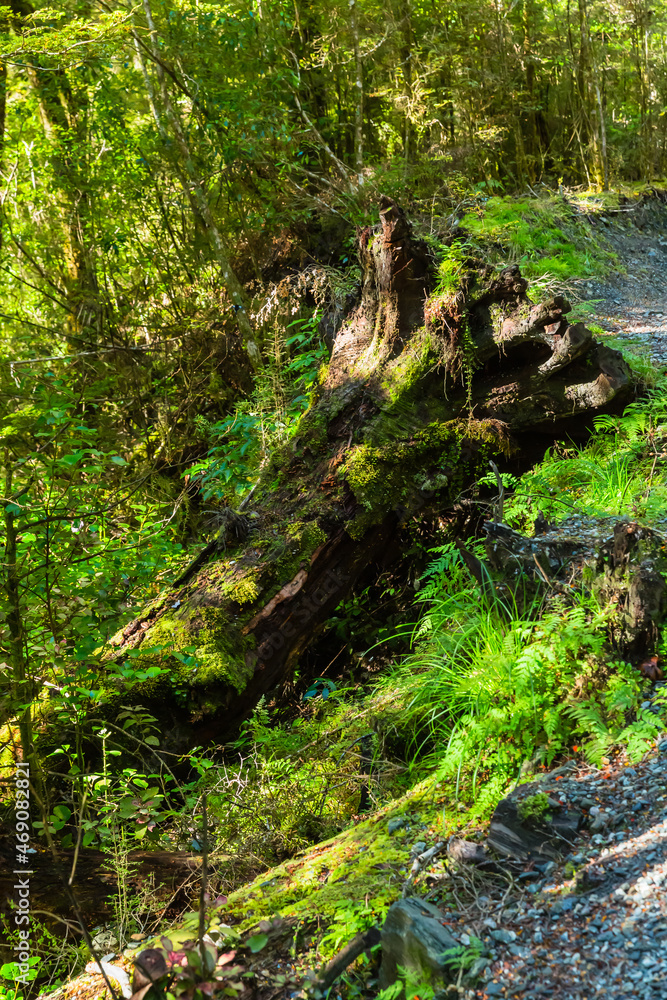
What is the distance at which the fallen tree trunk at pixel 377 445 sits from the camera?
159 inches

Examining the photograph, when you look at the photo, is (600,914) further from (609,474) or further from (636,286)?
(636,286)

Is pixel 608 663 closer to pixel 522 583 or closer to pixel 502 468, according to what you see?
pixel 522 583

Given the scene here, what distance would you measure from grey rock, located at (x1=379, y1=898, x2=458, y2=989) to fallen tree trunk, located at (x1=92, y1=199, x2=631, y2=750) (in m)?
1.97

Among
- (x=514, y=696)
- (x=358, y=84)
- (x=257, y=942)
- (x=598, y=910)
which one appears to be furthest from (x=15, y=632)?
(x=358, y=84)

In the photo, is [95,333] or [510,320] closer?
[510,320]

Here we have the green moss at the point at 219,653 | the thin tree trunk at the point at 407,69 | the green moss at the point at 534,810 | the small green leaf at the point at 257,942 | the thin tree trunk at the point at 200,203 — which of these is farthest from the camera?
the thin tree trunk at the point at 407,69

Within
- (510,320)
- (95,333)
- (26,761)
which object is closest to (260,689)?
(26,761)

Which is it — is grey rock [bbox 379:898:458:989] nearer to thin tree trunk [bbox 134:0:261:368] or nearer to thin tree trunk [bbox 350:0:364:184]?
thin tree trunk [bbox 134:0:261:368]

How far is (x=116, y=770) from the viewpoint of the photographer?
360cm

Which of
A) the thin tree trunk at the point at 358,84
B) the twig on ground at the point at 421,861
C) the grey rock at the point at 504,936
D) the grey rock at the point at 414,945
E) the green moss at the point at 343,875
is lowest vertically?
the green moss at the point at 343,875

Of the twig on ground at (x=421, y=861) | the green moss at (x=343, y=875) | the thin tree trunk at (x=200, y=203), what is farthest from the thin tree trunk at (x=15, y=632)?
the thin tree trunk at (x=200, y=203)

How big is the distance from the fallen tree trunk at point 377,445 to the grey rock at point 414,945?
1.97 m

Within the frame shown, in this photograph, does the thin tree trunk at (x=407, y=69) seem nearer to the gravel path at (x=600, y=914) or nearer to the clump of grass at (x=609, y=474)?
the clump of grass at (x=609, y=474)

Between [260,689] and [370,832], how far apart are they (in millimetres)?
1444
